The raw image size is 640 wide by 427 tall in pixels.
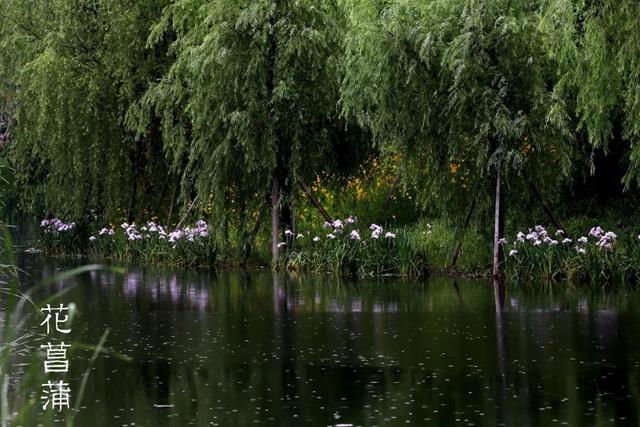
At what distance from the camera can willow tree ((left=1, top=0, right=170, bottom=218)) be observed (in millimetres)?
26297

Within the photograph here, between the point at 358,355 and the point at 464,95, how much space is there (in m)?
8.11

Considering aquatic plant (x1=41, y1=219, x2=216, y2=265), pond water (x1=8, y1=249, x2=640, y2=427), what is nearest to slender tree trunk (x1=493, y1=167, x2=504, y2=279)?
pond water (x1=8, y1=249, x2=640, y2=427)

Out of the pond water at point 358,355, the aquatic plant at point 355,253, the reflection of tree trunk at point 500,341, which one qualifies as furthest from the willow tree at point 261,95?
the reflection of tree trunk at point 500,341

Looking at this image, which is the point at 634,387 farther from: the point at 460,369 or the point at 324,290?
the point at 324,290

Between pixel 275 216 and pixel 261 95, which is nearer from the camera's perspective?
pixel 261 95

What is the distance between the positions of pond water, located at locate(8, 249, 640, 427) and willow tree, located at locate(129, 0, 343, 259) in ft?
10.2

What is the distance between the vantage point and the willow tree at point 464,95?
19.8m

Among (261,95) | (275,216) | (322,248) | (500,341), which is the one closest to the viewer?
(500,341)

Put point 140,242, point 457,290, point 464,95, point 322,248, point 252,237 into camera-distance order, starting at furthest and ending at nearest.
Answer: point 140,242
point 252,237
point 322,248
point 464,95
point 457,290

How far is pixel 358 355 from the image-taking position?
12.6m

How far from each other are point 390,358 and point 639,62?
276 inches

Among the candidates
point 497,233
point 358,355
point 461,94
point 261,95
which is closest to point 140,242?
point 261,95

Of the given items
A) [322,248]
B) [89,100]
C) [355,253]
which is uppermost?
[89,100]

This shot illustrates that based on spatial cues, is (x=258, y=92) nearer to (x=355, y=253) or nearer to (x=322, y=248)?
(x=322, y=248)
